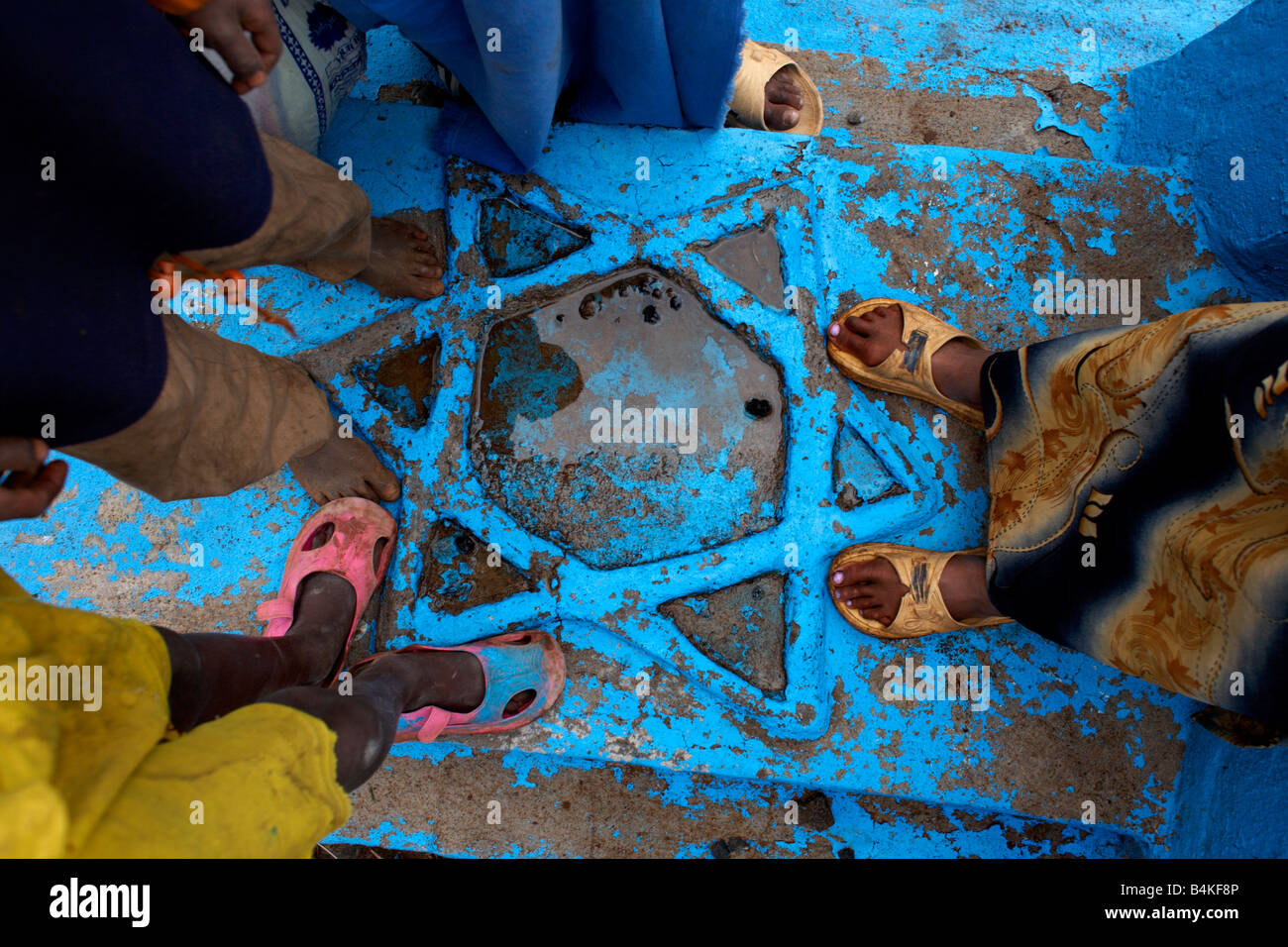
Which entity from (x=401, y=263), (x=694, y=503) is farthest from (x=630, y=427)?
(x=401, y=263)

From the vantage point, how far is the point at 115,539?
1722 millimetres

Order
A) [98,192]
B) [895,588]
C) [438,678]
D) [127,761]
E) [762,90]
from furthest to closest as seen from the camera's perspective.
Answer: [762,90] < [895,588] < [438,678] < [98,192] < [127,761]

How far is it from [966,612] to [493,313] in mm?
1247

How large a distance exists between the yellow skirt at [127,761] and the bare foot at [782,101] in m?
1.76

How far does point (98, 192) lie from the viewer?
0.93m

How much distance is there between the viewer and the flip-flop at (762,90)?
192 centimetres

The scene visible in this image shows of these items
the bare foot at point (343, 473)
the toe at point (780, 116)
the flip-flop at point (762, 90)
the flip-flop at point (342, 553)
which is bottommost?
the flip-flop at point (342, 553)

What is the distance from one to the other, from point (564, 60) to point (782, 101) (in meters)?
0.70

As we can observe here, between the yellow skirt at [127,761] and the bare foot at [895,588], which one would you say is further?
the bare foot at [895,588]

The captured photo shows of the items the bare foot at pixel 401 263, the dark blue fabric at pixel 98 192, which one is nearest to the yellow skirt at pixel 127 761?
the dark blue fabric at pixel 98 192

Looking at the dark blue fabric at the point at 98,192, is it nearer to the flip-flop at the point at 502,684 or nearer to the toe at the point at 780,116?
the flip-flop at the point at 502,684

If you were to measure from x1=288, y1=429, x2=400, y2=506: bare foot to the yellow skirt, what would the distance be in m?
0.71

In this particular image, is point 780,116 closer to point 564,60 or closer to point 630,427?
point 564,60
